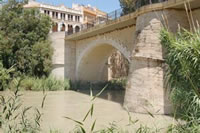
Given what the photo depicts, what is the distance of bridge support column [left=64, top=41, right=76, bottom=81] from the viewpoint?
64.0ft

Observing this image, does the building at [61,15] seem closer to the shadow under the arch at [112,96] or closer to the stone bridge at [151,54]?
the shadow under the arch at [112,96]

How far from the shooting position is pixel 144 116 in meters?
8.59

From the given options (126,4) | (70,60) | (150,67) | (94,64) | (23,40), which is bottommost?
(150,67)

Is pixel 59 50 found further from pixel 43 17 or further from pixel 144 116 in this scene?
pixel 144 116

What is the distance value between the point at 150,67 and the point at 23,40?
40.1 feet

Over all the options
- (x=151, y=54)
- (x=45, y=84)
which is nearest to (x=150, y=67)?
(x=151, y=54)

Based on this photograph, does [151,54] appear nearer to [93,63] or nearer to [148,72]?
[148,72]

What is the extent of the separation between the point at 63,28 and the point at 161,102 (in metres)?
29.6

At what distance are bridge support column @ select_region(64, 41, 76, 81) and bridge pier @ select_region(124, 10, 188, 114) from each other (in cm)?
1059

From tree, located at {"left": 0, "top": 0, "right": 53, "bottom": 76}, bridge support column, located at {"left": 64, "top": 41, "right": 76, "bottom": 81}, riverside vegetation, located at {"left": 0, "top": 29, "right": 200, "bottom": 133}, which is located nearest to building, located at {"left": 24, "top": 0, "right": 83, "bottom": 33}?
tree, located at {"left": 0, "top": 0, "right": 53, "bottom": 76}

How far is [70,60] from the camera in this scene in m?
19.6

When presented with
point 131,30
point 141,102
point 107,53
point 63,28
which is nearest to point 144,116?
point 141,102

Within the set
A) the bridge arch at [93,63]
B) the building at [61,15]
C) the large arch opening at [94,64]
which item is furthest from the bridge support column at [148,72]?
the building at [61,15]

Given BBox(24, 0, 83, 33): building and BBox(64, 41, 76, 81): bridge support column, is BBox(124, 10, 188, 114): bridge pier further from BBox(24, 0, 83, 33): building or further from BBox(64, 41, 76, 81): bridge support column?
BBox(24, 0, 83, 33): building
